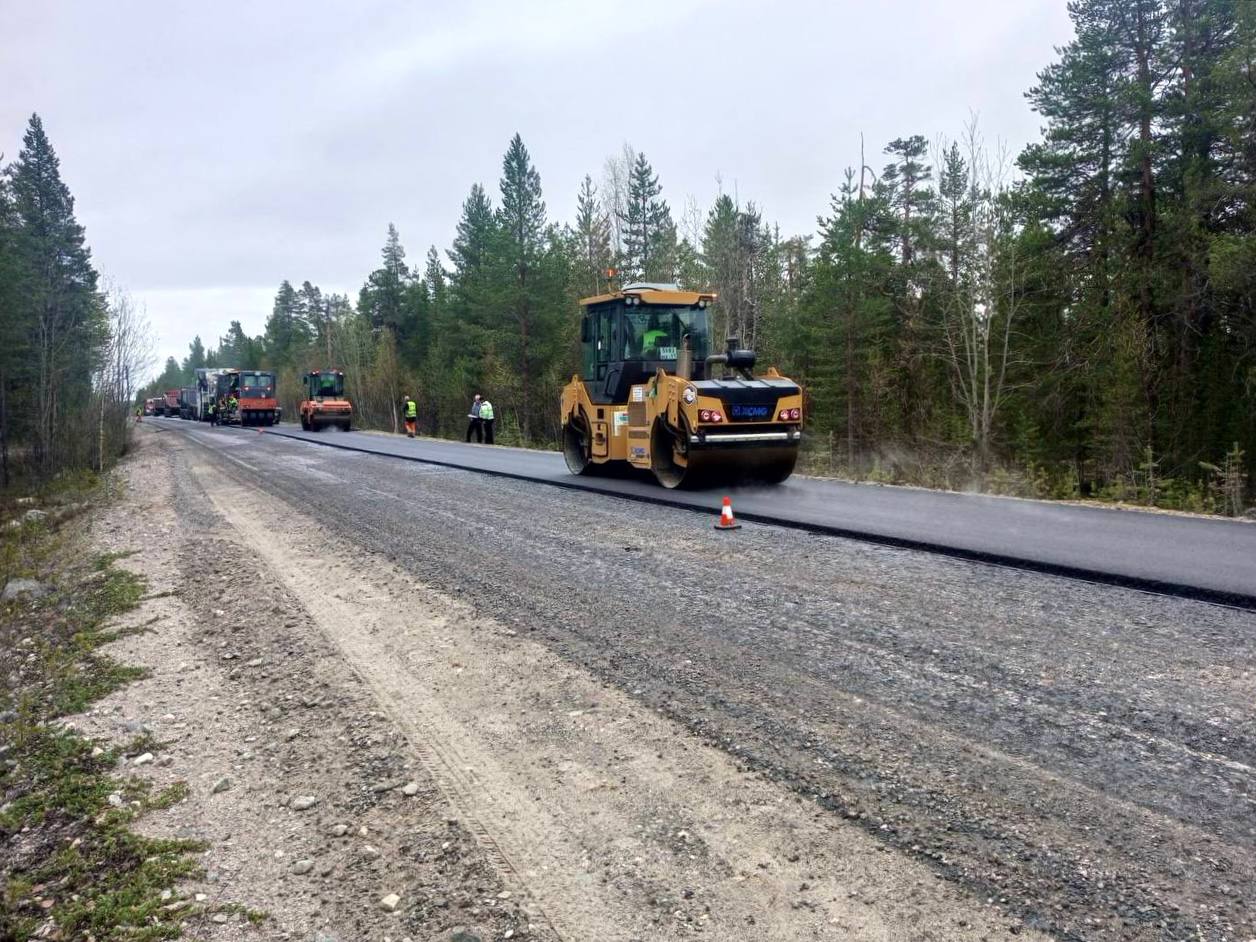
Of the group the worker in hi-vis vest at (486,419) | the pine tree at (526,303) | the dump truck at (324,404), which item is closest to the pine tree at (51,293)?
the dump truck at (324,404)

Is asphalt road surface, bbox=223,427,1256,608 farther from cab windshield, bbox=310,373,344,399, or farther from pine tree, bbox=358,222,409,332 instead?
pine tree, bbox=358,222,409,332

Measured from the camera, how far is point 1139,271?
22.7m

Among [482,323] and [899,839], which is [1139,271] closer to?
[899,839]

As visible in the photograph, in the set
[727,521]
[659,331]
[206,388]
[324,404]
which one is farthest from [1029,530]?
[206,388]

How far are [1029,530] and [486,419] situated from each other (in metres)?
25.3

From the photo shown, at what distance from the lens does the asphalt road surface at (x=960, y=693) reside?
261cm

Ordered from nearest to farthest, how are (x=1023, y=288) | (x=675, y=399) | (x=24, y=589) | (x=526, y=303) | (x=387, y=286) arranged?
(x=24, y=589)
(x=675, y=399)
(x=1023, y=288)
(x=526, y=303)
(x=387, y=286)

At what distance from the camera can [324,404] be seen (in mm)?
42312

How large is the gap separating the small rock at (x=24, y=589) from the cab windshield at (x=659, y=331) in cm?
815

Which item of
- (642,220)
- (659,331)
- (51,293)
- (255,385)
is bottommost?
(659,331)

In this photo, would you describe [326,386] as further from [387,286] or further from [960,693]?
[960,693]

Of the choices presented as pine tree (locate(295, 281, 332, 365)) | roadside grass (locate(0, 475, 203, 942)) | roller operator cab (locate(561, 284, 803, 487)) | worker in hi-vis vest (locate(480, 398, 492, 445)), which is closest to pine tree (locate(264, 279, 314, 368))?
pine tree (locate(295, 281, 332, 365))

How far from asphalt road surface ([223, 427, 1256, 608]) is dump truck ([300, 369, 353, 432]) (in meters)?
32.3

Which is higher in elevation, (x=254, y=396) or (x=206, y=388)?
(x=206, y=388)
